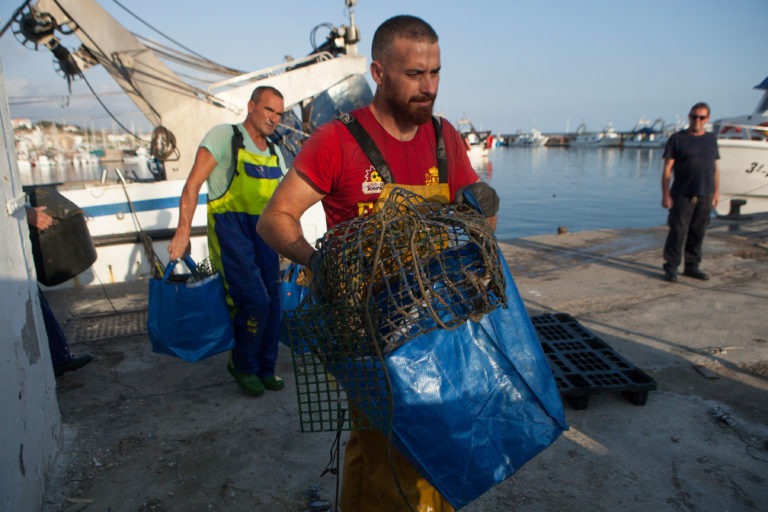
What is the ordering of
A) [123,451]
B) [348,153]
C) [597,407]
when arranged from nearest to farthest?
[348,153] < [123,451] < [597,407]

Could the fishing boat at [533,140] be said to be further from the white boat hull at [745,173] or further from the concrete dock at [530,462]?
the concrete dock at [530,462]

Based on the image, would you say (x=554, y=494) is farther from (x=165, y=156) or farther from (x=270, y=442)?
(x=165, y=156)

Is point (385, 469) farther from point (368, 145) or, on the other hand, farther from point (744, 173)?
point (744, 173)

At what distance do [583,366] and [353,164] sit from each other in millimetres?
2567

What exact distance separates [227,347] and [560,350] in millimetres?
2501

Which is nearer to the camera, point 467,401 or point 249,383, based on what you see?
point 467,401

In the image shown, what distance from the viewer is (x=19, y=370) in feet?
7.06

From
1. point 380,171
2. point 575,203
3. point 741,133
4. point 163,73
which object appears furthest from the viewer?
point 575,203

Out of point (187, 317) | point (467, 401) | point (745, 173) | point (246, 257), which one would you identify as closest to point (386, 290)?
point (467, 401)

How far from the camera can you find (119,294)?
19.9 ft

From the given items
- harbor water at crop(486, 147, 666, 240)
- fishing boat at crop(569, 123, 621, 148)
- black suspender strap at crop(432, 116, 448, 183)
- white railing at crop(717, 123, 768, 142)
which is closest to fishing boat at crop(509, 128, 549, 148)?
fishing boat at crop(569, 123, 621, 148)

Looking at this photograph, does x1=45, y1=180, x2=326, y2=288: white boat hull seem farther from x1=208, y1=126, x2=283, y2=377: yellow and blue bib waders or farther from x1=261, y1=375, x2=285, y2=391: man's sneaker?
x1=261, y1=375, x2=285, y2=391: man's sneaker

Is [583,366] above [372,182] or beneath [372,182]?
beneath

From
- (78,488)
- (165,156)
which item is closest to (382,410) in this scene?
(78,488)
